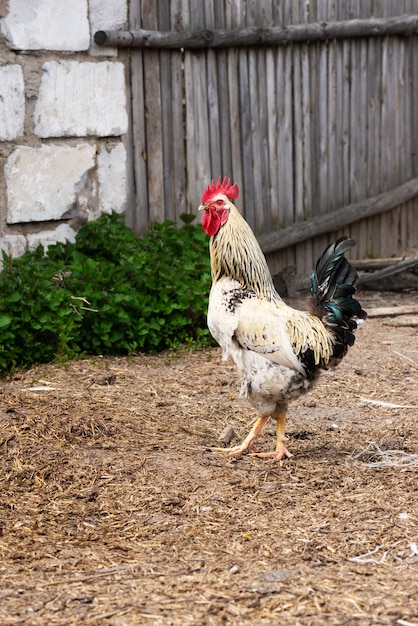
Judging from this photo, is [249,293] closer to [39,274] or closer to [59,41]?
[39,274]

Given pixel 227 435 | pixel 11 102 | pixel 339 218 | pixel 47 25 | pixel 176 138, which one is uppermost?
pixel 47 25

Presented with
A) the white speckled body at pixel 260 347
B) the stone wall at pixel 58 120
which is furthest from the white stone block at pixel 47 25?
the white speckled body at pixel 260 347

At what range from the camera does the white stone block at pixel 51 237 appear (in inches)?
312

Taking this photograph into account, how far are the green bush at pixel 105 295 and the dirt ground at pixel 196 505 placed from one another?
33 centimetres

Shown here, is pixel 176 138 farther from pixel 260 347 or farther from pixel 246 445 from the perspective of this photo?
pixel 246 445

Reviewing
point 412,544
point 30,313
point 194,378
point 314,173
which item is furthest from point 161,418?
point 314,173

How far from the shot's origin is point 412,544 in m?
4.22

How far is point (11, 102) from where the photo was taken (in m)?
7.67

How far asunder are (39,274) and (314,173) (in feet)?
12.8

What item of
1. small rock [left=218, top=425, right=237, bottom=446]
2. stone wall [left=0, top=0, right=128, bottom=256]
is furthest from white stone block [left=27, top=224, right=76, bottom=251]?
small rock [left=218, top=425, right=237, bottom=446]

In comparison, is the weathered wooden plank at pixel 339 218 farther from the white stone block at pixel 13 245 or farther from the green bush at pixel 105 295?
the white stone block at pixel 13 245

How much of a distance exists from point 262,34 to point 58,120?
2.44m

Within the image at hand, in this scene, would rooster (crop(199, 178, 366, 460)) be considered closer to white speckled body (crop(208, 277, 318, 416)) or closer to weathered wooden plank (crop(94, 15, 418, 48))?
white speckled body (crop(208, 277, 318, 416))

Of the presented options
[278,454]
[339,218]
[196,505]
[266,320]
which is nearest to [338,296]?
[266,320]
